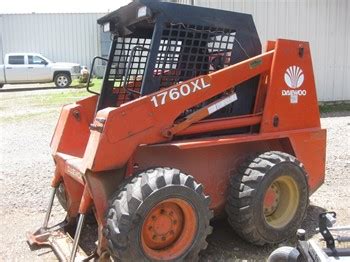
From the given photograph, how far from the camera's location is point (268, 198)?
4.53 m

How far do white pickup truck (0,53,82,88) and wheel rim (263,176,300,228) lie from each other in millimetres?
21802

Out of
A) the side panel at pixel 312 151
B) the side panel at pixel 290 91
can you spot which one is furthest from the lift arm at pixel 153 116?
the side panel at pixel 312 151

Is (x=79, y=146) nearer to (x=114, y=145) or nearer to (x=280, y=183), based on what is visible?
(x=114, y=145)

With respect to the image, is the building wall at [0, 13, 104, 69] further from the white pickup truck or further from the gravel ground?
the gravel ground

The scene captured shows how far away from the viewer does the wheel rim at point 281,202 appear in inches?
179

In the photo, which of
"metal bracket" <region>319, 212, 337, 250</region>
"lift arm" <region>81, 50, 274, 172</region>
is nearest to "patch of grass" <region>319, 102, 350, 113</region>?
"lift arm" <region>81, 50, 274, 172</region>

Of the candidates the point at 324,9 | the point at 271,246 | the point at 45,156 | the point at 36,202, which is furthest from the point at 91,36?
the point at 271,246

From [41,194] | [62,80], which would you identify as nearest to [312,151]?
[41,194]

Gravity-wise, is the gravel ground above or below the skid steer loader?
below

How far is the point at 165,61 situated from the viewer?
4578 mm

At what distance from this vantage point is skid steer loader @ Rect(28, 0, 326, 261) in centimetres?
386

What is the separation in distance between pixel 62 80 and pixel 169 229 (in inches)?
882

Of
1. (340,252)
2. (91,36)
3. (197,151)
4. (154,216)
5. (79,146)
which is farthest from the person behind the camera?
(91,36)

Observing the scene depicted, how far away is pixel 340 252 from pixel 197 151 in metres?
1.80
